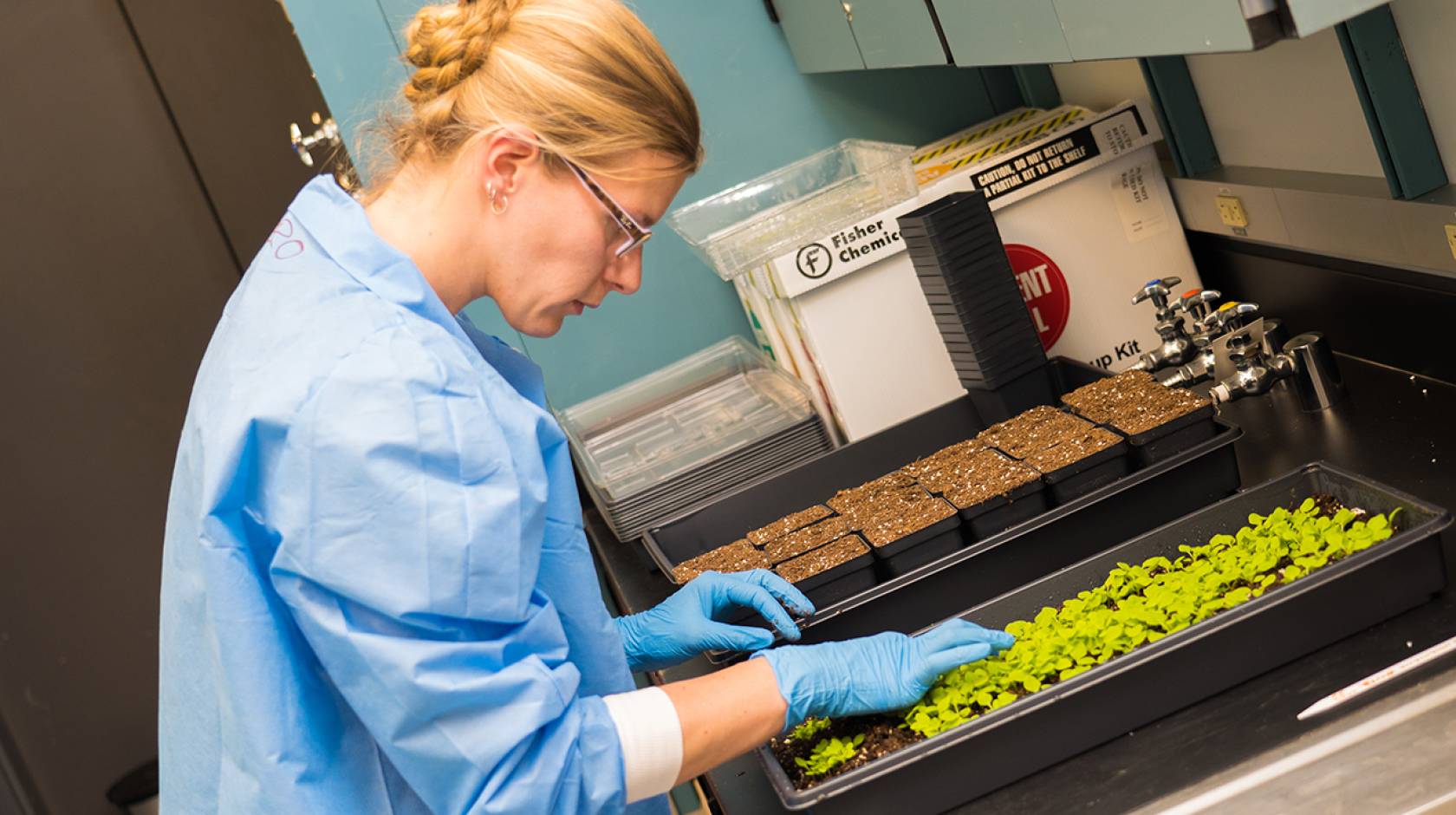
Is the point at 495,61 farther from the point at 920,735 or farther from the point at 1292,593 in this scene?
the point at 1292,593

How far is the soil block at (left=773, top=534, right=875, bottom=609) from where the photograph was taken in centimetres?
174

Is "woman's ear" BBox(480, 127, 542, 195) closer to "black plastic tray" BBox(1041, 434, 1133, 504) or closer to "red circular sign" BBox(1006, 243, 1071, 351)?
"black plastic tray" BBox(1041, 434, 1133, 504)

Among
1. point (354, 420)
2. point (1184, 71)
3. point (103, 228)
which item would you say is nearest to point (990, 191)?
point (1184, 71)

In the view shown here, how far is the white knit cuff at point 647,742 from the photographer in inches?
48.5

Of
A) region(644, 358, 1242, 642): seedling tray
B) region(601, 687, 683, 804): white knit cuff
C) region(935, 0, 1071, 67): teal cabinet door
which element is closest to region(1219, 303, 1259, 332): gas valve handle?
region(644, 358, 1242, 642): seedling tray

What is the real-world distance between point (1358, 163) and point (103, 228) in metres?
3.37

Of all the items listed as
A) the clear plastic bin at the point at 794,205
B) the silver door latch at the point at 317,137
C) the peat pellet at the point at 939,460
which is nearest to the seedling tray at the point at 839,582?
the peat pellet at the point at 939,460

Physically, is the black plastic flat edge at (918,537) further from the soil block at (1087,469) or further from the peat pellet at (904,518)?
the soil block at (1087,469)

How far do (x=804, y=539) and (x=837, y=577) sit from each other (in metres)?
0.17

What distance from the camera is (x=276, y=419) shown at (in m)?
1.13

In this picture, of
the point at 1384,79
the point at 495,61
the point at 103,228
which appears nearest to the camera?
the point at 495,61

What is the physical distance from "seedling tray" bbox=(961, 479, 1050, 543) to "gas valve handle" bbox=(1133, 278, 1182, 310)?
1.72 ft

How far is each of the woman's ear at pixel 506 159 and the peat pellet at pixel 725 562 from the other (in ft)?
2.48

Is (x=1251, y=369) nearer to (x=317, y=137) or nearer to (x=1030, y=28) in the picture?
(x=1030, y=28)
